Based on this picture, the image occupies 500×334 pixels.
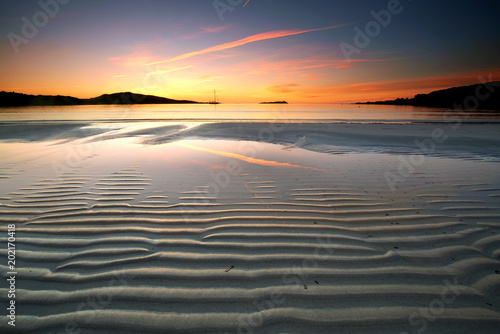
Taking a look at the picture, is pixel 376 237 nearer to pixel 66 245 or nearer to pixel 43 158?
pixel 66 245

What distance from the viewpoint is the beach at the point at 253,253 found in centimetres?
183

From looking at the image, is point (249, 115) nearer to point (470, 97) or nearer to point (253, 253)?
point (253, 253)

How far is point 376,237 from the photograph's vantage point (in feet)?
9.46

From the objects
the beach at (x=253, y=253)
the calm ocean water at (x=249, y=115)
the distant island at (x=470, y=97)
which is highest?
the distant island at (x=470, y=97)

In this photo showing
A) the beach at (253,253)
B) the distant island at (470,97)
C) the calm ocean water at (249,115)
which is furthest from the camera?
the distant island at (470,97)

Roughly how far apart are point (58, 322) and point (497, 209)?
5.81 m

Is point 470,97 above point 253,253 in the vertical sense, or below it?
above

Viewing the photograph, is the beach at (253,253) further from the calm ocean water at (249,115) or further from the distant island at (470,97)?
the distant island at (470,97)

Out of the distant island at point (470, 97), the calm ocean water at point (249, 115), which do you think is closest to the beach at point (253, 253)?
the calm ocean water at point (249, 115)

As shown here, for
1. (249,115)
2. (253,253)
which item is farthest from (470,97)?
(253,253)

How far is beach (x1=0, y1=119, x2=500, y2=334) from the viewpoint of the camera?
1826mm

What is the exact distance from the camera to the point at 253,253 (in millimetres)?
2576

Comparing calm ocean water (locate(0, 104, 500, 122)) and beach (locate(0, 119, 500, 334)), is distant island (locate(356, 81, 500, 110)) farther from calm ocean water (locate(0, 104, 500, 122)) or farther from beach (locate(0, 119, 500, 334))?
beach (locate(0, 119, 500, 334))

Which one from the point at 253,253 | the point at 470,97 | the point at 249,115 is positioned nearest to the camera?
the point at 253,253
